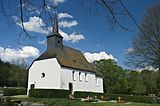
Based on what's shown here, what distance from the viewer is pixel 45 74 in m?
36.4

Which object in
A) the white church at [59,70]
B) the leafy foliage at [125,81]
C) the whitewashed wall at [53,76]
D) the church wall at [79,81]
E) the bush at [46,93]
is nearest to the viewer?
the bush at [46,93]

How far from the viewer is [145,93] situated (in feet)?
165

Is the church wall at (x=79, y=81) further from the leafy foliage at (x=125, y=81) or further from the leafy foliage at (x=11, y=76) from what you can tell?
the leafy foliage at (x=11, y=76)

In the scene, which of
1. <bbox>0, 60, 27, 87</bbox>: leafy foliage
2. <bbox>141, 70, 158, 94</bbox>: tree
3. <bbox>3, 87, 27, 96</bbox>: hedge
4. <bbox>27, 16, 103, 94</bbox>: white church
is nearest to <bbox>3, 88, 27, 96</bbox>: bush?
<bbox>3, 87, 27, 96</bbox>: hedge

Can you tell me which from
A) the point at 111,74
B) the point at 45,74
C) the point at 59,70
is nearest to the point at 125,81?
the point at 111,74

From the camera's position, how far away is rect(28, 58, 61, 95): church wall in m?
35.1

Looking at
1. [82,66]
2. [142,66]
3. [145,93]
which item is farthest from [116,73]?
[142,66]

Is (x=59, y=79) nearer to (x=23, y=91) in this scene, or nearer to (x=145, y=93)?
(x=23, y=91)

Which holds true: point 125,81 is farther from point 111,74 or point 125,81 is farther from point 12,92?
point 12,92

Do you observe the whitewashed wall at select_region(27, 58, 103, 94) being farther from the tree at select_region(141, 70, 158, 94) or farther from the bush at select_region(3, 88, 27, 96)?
the tree at select_region(141, 70, 158, 94)

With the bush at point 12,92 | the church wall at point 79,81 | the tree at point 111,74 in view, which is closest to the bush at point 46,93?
the church wall at point 79,81

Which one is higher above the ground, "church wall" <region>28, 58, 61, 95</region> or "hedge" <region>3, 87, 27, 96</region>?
"church wall" <region>28, 58, 61, 95</region>

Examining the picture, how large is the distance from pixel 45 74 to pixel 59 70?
8.89 ft

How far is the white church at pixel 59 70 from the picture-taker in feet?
116
